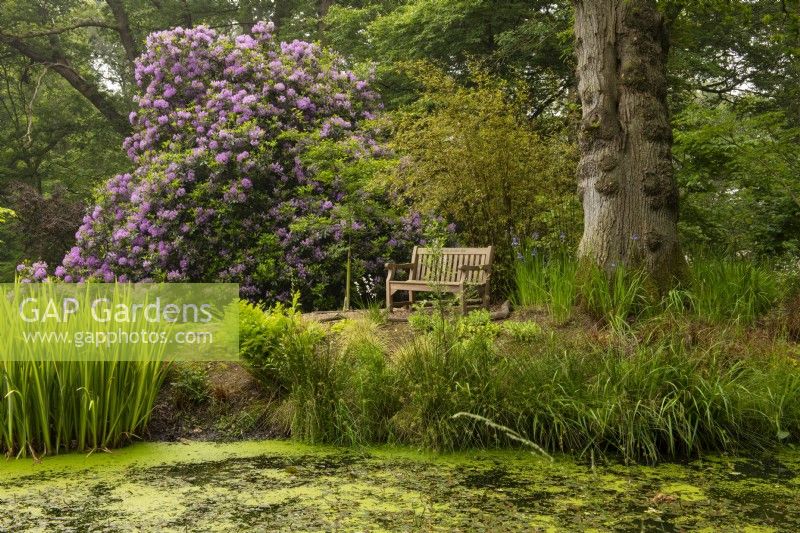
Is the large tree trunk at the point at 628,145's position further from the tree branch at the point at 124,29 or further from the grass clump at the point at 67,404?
the tree branch at the point at 124,29

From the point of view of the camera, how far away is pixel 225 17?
20203 millimetres

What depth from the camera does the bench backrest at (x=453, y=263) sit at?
788 cm

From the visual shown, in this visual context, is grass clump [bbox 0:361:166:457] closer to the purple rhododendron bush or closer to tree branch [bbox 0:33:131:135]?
the purple rhododendron bush

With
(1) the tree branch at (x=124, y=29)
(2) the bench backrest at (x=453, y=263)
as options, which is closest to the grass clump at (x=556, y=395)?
(2) the bench backrest at (x=453, y=263)

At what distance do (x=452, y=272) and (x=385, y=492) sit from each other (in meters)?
4.62

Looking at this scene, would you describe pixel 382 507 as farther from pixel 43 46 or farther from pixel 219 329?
pixel 43 46

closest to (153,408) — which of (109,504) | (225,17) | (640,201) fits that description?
(109,504)

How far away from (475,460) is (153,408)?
6.95 feet

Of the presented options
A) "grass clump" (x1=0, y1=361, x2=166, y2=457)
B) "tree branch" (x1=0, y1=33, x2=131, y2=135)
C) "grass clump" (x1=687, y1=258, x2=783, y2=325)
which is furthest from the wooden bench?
"tree branch" (x1=0, y1=33, x2=131, y2=135)

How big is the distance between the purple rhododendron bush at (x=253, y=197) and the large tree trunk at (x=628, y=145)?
2.84m

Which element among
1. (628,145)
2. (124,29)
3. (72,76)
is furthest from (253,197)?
(124,29)

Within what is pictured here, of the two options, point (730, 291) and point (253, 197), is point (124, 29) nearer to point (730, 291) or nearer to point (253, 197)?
point (253, 197)

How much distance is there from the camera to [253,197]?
1004 centimetres

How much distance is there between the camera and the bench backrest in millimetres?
7875
